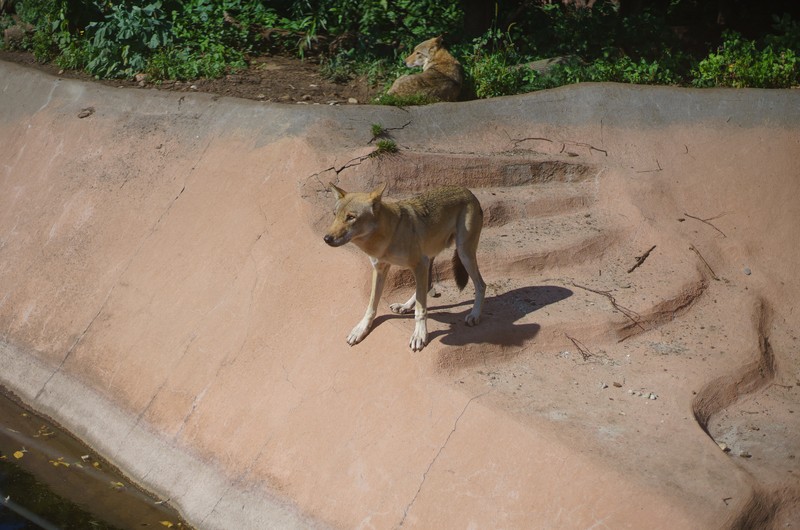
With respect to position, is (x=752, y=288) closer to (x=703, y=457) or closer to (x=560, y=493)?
(x=703, y=457)

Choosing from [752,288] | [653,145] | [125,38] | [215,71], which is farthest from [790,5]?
[125,38]

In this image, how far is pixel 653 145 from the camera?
9992 mm

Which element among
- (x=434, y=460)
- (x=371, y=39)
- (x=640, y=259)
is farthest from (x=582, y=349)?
(x=371, y=39)

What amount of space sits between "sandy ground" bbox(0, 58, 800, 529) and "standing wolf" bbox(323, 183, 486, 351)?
0.23 m

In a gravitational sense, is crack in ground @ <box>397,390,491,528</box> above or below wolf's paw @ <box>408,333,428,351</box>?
below

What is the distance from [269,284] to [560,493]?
362cm

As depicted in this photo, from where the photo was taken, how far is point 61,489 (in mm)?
7711

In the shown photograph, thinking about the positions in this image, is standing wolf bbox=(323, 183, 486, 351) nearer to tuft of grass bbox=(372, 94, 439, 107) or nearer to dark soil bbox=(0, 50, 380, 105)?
tuft of grass bbox=(372, 94, 439, 107)

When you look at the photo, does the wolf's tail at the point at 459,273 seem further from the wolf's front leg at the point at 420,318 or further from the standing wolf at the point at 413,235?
the wolf's front leg at the point at 420,318

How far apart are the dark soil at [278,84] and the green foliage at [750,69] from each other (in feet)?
14.5

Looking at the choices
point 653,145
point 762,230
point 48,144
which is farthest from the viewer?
point 48,144

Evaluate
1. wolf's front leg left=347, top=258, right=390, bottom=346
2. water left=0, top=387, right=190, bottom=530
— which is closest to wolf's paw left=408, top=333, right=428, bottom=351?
wolf's front leg left=347, top=258, right=390, bottom=346

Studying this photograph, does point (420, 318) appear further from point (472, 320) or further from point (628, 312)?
point (628, 312)

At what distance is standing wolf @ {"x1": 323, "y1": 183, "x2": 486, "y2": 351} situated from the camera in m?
6.54
